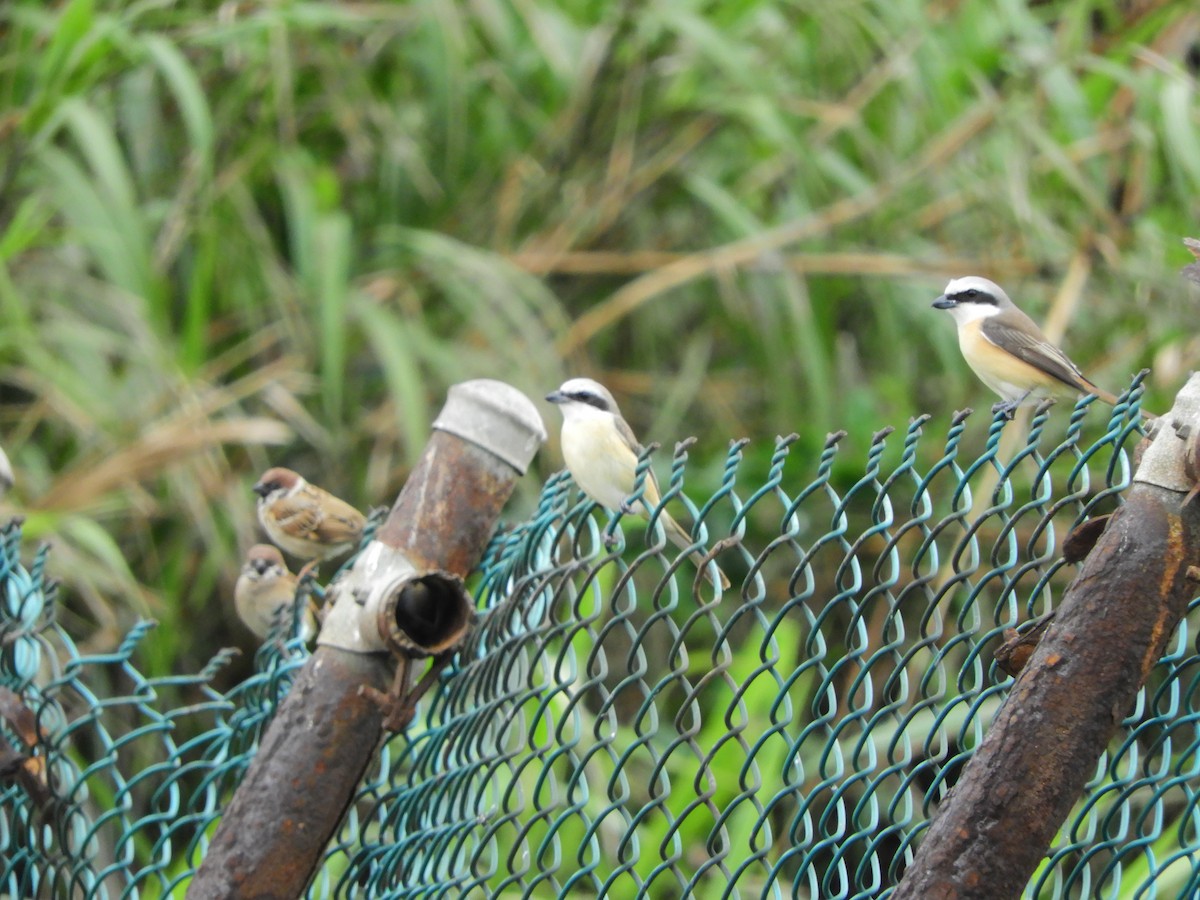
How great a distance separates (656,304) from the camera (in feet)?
18.5

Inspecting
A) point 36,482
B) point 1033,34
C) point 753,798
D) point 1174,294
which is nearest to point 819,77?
point 1033,34

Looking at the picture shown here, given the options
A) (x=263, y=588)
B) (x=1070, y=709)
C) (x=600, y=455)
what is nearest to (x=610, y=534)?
(x=1070, y=709)

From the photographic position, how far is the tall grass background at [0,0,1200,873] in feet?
15.1

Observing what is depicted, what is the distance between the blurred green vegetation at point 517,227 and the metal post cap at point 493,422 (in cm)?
195

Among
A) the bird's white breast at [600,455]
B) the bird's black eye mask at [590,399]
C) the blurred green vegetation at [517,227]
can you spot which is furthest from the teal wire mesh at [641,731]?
the blurred green vegetation at [517,227]

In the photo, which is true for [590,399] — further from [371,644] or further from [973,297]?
[371,644]

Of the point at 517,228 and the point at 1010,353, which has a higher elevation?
the point at 517,228

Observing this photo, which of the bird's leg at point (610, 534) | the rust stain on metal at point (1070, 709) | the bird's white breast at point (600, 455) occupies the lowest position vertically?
the rust stain on metal at point (1070, 709)

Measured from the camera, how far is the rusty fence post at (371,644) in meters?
2.25

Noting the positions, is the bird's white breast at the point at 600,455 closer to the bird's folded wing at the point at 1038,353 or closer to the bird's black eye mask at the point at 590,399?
the bird's black eye mask at the point at 590,399

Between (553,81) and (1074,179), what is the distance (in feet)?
6.38

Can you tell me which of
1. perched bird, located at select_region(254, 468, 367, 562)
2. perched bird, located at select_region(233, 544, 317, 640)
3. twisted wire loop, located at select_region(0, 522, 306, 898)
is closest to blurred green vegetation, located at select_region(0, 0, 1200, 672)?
perched bird, located at select_region(254, 468, 367, 562)

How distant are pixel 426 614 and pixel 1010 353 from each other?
1.55 meters

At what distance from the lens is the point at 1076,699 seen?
67.6 inches
